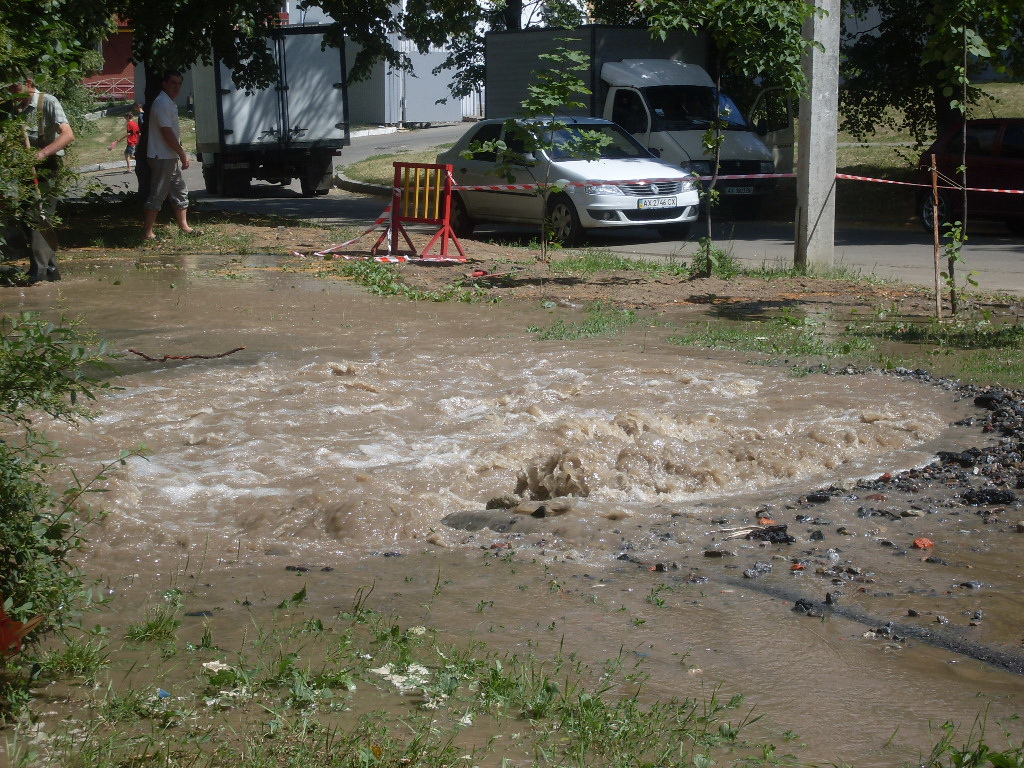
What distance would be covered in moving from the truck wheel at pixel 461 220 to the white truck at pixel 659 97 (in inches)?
111

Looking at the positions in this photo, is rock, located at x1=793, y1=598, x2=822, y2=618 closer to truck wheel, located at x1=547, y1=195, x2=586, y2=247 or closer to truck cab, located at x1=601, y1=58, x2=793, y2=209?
truck wheel, located at x1=547, y1=195, x2=586, y2=247

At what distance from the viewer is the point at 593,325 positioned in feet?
33.7

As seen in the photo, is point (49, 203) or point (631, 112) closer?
point (49, 203)

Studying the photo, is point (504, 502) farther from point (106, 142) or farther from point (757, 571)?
point (106, 142)

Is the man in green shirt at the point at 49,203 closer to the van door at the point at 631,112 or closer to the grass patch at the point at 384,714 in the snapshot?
the grass patch at the point at 384,714

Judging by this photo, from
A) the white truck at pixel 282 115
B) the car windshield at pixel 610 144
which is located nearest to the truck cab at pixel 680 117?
the car windshield at pixel 610 144

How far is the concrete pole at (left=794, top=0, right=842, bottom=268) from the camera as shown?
1338cm

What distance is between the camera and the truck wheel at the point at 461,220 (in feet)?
59.9

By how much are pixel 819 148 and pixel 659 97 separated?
811 cm

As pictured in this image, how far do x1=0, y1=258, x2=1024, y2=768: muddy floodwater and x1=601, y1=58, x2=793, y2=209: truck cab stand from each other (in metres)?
12.0

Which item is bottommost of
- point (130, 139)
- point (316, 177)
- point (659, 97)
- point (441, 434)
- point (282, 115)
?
point (441, 434)

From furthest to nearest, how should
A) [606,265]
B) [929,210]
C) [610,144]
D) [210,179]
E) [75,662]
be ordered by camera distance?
[210,179] < [929,210] < [610,144] < [606,265] < [75,662]

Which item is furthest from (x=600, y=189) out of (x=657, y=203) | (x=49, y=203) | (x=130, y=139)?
(x=130, y=139)

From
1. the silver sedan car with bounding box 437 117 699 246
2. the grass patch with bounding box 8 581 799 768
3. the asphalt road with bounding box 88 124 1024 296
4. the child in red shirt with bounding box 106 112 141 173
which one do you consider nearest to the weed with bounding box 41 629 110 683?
the grass patch with bounding box 8 581 799 768
